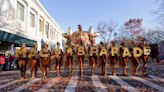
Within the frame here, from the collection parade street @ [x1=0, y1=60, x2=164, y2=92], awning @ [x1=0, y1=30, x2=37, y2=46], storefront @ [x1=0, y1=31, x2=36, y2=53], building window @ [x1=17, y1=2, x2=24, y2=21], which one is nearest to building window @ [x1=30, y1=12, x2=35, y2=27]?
building window @ [x1=17, y1=2, x2=24, y2=21]

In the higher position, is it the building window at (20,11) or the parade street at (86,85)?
the building window at (20,11)

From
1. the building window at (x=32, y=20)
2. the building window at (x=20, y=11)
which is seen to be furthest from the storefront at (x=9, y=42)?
the building window at (x=32, y=20)

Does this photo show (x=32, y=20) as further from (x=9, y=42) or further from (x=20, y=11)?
(x=9, y=42)

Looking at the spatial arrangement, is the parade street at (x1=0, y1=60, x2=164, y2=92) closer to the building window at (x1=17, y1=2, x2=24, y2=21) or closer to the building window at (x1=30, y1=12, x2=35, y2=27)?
the building window at (x1=17, y1=2, x2=24, y2=21)

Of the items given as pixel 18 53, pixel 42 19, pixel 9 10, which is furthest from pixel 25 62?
pixel 42 19

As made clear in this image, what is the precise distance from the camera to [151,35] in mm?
70875

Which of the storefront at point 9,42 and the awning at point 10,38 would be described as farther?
the storefront at point 9,42

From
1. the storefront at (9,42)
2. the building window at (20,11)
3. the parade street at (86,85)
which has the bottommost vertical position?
the parade street at (86,85)

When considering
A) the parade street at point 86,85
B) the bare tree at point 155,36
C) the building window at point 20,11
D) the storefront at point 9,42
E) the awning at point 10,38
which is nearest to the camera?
the parade street at point 86,85

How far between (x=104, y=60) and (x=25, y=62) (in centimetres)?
484

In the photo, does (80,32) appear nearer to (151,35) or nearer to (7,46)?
(7,46)

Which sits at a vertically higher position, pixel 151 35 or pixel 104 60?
pixel 151 35

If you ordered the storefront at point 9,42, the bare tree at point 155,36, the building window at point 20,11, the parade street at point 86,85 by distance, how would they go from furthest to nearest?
the bare tree at point 155,36, the building window at point 20,11, the storefront at point 9,42, the parade street at point 86,85

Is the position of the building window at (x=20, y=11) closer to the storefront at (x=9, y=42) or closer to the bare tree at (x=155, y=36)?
the storefront at (x=9, y=42)
